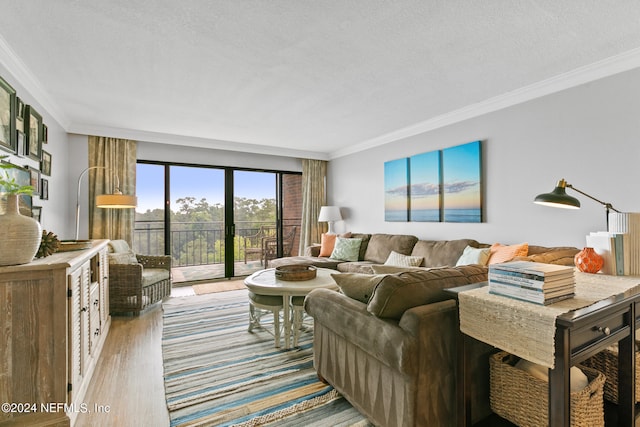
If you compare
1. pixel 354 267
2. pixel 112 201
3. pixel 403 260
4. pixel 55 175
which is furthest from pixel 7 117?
pixel 403 260

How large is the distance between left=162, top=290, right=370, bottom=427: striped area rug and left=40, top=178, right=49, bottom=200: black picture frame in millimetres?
1850

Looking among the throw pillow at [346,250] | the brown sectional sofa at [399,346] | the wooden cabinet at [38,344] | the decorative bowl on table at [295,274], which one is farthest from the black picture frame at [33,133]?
the throw pillow at [346,250]

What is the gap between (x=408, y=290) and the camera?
5.10ft

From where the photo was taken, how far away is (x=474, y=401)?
65.0 inches

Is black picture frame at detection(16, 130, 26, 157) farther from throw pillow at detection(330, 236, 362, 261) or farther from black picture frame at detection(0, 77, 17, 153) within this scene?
throw pillow at detection(330, 236, 362, 261)

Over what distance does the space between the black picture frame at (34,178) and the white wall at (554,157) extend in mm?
4464

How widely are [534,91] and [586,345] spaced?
282cm

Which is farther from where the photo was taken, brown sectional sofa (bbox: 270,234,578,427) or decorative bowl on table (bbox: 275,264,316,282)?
decorative bowl on table (bbox: 275,264,316,282)

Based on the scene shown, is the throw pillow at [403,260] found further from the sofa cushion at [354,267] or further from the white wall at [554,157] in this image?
the white wall at [554,157]

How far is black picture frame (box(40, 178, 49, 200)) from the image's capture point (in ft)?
10.6

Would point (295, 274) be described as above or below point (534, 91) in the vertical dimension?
below

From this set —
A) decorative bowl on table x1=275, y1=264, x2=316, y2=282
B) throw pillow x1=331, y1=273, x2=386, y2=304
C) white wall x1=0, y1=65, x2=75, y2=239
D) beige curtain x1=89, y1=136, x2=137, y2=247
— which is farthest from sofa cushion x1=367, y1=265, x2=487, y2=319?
beige curtain x1=89, y1=136, x2=137, y2=247

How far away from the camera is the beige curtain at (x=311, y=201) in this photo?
627cm

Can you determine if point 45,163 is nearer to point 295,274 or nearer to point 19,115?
point 19,115
